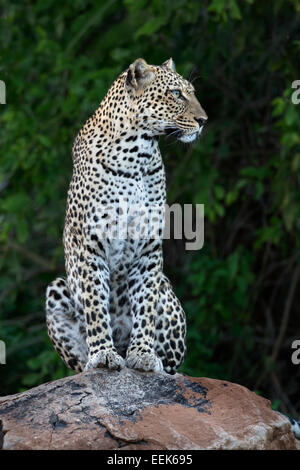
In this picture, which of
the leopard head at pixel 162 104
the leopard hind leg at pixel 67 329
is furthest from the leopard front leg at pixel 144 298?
the leopard head at pixel 162 104

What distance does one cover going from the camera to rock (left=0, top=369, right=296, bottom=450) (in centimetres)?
590

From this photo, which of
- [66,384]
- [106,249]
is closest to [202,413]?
[66,384]

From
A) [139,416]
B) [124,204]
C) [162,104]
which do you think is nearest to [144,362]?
[139,416]

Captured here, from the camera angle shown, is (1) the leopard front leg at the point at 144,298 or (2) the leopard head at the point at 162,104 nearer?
(2) the leopard head at the point at 162,104

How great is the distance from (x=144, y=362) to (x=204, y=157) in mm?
5432

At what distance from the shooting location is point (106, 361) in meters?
6.73

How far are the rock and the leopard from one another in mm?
281

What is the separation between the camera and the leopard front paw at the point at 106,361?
671cm

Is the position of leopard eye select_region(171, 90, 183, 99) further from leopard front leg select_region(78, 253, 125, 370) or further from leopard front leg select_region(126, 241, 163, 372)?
leopard front leg select_region(78, 253, 125, 370)

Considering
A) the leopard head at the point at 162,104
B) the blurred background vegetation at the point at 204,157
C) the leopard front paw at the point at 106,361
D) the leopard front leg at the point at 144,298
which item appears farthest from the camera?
the blurred background vegetation at the point at 204,157

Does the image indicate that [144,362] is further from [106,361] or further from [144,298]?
[144,298]

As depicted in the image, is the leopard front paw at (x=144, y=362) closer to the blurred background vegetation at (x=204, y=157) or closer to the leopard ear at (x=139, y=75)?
the leopard ear at (x=139, y=75)

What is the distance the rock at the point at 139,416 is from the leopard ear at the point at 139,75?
2.25 meters
